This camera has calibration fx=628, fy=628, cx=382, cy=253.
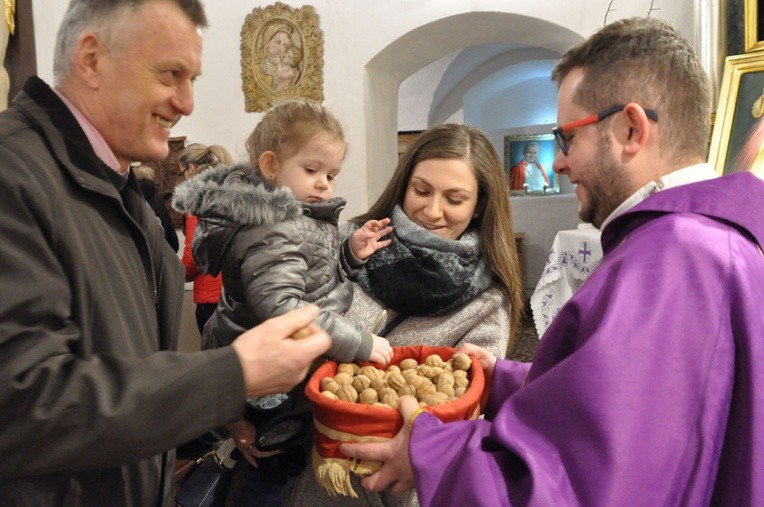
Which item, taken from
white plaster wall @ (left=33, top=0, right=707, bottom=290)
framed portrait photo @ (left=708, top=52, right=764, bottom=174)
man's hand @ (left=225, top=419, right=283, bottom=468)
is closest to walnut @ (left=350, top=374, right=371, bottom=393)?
man's hand @ (left=225, top=419, right=283, bottom=468)

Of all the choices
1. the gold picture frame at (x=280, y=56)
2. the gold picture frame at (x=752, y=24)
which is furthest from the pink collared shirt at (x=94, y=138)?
the gold picture frame at (x=280, y=56)

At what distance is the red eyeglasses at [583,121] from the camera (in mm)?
1313

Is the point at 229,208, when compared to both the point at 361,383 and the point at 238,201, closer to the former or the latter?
the point at 238,201

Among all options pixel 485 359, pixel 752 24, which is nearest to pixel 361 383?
pixel 485 359

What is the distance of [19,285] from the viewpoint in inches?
36.2

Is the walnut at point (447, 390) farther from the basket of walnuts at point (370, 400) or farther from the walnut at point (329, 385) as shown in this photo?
the walnut at point (329, 385)

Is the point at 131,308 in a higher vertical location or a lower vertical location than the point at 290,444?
higher

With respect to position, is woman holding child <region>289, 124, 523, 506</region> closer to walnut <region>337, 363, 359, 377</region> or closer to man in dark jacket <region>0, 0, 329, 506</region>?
walnut <region>337, 363, 359, 377</region>

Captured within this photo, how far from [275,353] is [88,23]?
681 millimetres

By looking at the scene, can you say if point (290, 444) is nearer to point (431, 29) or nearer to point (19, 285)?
point (19, 285)

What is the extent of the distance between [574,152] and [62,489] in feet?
3.94

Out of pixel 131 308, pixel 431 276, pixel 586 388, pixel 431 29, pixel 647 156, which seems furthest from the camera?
pixel 431 29

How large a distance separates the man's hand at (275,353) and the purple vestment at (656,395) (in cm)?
34

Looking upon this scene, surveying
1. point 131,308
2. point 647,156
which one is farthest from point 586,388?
point 131,308
